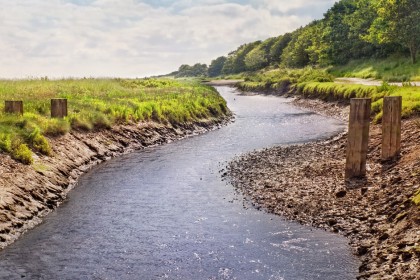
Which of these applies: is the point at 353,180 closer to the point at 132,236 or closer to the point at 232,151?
the point at 132,236

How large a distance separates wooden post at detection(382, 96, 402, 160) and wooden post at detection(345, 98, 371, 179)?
3.25 ft

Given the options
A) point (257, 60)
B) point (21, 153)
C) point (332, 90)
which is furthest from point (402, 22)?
point (257, 60)

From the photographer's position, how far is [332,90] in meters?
55.3

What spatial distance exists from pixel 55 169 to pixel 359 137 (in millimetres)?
12740

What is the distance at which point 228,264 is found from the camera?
39.1 ft

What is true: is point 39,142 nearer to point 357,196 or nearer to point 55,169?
point 55,169

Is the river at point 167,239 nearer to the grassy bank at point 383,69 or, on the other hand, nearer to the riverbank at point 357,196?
the riverbank at point 357,196

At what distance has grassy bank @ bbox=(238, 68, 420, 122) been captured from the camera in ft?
86.5

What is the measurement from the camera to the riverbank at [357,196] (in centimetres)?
1130

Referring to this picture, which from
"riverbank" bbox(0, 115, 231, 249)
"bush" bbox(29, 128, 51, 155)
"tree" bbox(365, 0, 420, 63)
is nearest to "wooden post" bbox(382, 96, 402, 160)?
"riverbank" bbox(0, 115, 231, 249)

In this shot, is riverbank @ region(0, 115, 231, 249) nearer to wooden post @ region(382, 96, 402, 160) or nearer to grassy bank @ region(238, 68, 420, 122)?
wooden post @ region(382, 96, 402, 160)

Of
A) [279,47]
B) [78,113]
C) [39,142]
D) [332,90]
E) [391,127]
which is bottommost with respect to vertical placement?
[39,142]

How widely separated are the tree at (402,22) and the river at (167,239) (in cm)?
4907

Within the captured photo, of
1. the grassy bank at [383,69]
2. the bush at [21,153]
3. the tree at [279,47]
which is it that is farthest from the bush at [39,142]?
the tree at [279,47]
